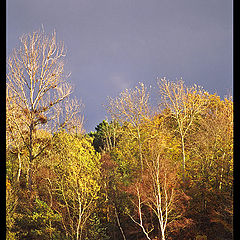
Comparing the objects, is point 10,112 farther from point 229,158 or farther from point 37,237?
point 229,158

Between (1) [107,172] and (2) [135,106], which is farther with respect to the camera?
(2) [135,106]

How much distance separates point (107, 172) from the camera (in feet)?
49.6

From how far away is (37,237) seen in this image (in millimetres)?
11734

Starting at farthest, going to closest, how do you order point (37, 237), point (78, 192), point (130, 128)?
point (130, 128) < point (37, 237) < point (78, 192)

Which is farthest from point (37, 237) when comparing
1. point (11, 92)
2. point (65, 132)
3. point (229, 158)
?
point (229, 158)

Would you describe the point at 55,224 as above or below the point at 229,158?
below

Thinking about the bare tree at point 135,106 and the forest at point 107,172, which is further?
the bare tree at point 135,106

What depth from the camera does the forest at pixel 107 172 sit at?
11.3 m

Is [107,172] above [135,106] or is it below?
below

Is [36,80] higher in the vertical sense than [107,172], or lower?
higher

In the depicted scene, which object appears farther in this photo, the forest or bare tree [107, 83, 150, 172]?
bare tree [107, 83, 150, 172]

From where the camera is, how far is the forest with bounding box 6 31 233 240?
37.1ft

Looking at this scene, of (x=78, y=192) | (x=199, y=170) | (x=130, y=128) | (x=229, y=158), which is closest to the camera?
(x=78, y=192)
